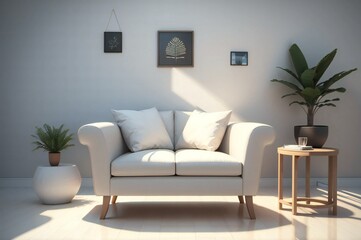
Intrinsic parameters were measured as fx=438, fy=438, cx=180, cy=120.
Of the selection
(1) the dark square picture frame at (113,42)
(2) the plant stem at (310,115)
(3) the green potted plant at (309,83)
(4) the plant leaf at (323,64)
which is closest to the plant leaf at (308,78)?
(3) the green potted plant at (309,83)

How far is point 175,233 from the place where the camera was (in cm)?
303

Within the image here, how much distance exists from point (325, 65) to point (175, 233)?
2551mm

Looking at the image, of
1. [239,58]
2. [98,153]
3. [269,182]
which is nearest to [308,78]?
[239,58]

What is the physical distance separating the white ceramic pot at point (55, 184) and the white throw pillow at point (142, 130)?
644 millimetres

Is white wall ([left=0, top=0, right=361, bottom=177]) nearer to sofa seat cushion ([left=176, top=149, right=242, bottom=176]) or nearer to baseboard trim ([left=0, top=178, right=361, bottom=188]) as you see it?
baseboard trim ([left=0, top=178, right=361, bottom=188])

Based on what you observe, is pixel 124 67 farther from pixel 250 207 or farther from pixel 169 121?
pixel 250 207

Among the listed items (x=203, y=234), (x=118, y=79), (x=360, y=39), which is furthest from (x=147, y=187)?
(x=360, y=39)

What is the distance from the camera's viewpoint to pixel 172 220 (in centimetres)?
341

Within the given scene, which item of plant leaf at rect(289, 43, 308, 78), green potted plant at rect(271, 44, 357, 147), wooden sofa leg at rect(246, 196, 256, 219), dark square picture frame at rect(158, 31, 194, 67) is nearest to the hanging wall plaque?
dark square picture frame at rect(158, 31, 194, 67)

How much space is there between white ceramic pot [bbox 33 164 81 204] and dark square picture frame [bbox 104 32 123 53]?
4.91 ft

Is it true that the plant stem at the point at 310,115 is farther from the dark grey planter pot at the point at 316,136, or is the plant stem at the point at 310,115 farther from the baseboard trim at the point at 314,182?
the baseboard trim at the point at 314,182

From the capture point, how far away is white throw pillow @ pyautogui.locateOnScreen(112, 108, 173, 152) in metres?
3.96

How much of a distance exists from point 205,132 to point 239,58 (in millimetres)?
1306

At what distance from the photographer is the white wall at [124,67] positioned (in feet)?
16.2
